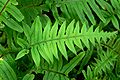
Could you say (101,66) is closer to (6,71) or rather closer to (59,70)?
(59,70)

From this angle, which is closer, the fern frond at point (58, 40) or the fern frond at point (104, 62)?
the fern frond at point (58, 40)

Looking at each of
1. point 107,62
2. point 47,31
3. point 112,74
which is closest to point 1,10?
point 47,31

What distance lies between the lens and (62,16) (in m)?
1.77

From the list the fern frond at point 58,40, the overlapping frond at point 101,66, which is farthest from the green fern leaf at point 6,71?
the overlapping frond at point 101,66

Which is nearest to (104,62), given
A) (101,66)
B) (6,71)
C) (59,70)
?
(101,66)

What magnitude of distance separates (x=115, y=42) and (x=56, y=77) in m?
0.52

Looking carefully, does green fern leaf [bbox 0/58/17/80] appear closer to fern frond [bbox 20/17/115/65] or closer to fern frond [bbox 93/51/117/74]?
fern frond [bbox 20/17/115/65]

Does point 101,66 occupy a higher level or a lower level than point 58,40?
lower

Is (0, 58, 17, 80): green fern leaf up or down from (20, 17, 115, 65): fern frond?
down

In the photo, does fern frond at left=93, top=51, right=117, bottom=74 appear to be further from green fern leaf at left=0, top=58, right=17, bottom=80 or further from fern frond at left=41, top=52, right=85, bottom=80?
green fern leaf at left=0, top=58, right=17, bottom=80

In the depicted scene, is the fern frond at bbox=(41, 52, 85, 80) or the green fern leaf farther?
the fern frond at bbox=(41, 52, 85, 80)

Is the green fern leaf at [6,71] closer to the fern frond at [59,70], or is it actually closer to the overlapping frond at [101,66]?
the fern frond at [59,70]

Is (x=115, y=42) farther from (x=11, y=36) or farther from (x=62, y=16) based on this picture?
(x=11, y=36)

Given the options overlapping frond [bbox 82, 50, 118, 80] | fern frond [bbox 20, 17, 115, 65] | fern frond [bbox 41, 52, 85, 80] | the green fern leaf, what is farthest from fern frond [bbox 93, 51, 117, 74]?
the green fern leaf
